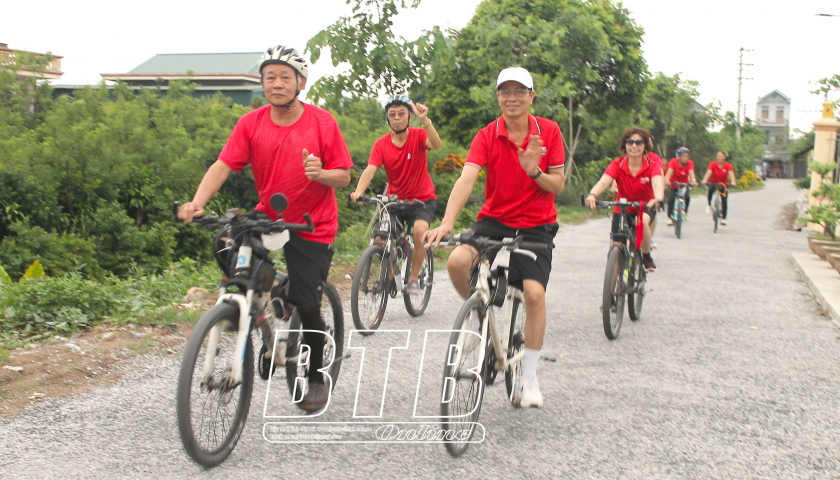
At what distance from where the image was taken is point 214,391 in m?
3.49

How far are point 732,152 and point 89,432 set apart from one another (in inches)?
2161

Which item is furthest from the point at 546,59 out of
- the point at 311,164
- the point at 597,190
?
the point at 311,164

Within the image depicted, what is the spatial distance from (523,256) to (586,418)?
3.32 feet

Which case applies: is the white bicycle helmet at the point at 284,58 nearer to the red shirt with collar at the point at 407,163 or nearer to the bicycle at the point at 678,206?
the red shirt with collar at the point at 407,163

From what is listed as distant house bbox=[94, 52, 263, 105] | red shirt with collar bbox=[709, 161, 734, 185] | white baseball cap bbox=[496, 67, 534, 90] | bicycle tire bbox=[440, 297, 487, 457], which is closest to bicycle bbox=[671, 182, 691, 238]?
red shirt with collar bbox=[709, 161, 734, 185]

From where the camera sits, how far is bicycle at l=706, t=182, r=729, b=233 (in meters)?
17.1

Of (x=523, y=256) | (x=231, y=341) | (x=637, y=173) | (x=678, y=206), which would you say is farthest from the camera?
(x=678, y=206)

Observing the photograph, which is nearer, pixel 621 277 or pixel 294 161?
pixel 294 161

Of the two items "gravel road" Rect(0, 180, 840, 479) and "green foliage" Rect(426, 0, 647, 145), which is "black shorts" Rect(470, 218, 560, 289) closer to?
"gravel road" Rect(0, 180, 840, 479)

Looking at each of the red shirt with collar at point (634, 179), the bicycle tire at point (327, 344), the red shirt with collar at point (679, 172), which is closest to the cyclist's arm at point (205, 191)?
the bicycle tire at point (327, 344)

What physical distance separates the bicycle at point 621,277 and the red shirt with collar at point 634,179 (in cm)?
73

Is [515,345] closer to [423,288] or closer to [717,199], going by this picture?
[423,288]

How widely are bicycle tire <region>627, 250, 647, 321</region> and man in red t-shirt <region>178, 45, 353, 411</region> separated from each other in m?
3.71

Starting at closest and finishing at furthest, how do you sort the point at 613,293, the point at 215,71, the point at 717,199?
the point at 613,293 < the point at 717,199 < the point at 215,71
